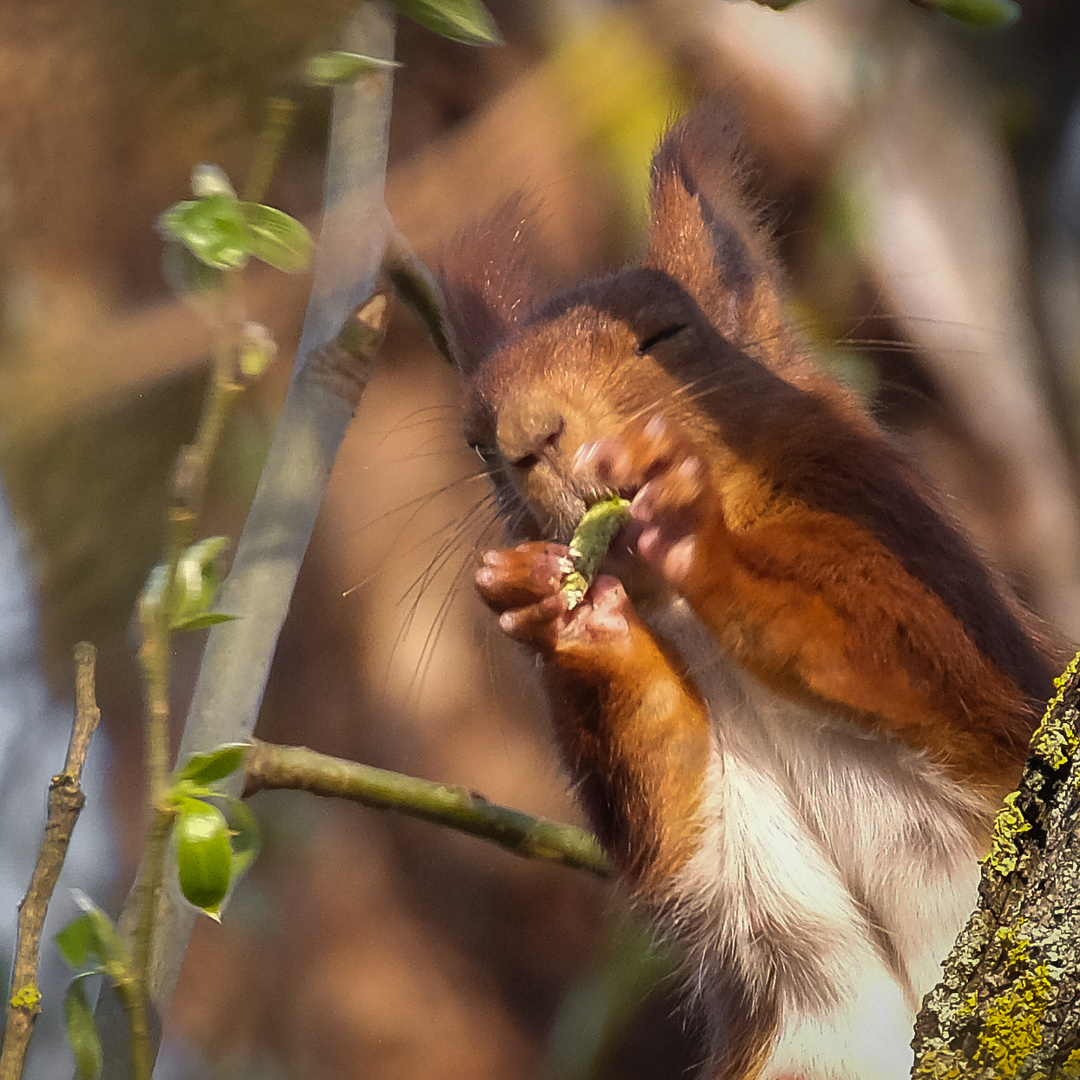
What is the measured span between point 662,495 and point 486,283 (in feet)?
1.12

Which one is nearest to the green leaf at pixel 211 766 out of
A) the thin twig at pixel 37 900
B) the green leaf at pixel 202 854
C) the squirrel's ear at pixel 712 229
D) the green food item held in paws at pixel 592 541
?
the green leaf at pixel 202 854

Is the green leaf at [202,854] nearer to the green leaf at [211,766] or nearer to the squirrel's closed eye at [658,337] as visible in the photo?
the green leaf at [211,766]

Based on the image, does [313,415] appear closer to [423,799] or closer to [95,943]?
[423,799]

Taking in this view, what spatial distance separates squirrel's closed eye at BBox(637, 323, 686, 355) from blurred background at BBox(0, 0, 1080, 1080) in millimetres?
114

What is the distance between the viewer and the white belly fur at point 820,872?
2.93ft

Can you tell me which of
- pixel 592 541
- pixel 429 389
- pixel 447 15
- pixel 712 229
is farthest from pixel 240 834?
pixel 712 229

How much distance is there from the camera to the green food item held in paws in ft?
2.85

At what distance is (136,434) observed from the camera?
90 centimetres

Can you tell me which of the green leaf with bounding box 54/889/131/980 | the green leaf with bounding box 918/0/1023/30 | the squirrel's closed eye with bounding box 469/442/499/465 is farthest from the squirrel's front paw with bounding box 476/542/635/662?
the green leaf with bounding box 918/0/1023/30

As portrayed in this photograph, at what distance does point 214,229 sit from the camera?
0.62 m

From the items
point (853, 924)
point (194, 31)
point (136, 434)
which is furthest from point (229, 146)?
point (853, 924)

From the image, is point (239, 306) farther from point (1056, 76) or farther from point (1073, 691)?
point (1056, 76)

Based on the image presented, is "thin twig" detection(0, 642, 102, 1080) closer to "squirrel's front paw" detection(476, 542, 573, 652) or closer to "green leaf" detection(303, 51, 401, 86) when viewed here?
"squirrel's front paw" detection(476, 542, 573, 652)

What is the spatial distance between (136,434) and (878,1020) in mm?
768
